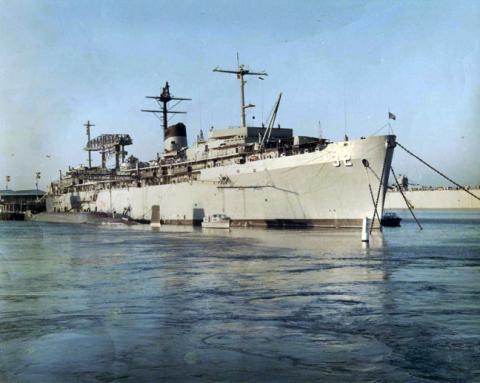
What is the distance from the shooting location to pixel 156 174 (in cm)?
7069

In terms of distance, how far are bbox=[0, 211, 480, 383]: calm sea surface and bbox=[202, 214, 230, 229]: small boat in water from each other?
3240cm

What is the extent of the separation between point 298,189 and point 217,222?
9.22m

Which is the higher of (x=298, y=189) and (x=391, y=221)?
(x=298, y=189)

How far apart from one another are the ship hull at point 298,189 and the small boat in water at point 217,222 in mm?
1893

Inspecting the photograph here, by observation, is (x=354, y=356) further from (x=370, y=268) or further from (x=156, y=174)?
(x=156, y=174)

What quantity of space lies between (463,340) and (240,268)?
37.2 ft

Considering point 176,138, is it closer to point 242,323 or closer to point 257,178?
point 257,178

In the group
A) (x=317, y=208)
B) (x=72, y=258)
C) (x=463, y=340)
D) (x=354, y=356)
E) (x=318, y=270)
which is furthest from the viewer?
(x=317, y=208)

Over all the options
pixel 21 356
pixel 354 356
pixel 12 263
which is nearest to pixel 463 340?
pixel 354 356

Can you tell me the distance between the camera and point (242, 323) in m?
9.94

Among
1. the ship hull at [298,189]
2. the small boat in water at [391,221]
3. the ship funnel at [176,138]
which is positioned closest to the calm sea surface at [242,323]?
the ship hull at [298,189]

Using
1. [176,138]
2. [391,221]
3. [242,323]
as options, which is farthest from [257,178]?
[242,323]

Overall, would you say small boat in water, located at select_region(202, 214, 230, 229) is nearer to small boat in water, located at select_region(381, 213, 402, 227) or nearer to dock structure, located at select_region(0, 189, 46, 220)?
small boat in water, located at select_region(381, 213, 402, 227)

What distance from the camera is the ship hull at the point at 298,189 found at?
43.2 metres
